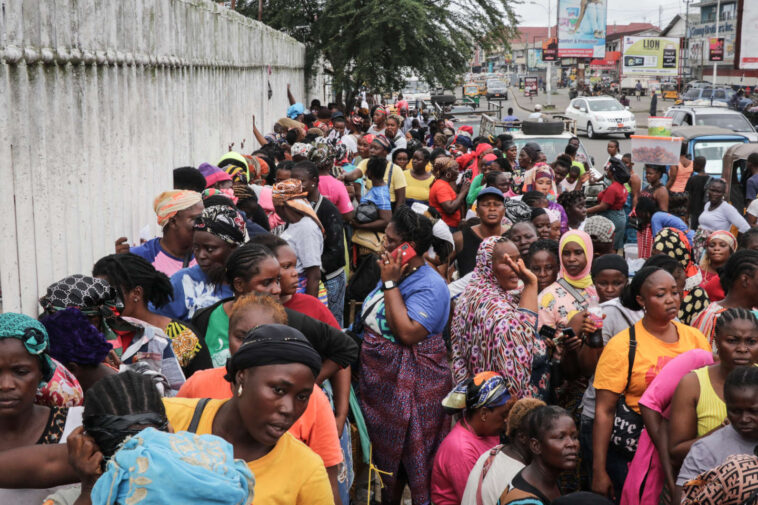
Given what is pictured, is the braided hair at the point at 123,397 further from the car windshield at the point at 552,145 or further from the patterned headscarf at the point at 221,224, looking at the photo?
the car windshield at the point at 552,145

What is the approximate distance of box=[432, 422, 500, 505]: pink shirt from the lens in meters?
4.09

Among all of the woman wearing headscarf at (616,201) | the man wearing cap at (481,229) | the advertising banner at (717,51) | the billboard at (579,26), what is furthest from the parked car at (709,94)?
the man wearing cap at (481,229)

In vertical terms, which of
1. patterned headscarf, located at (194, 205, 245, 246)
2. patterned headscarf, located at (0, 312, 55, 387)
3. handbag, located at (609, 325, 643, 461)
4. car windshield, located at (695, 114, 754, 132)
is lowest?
handbag, located at (609, 325, 643, 461)

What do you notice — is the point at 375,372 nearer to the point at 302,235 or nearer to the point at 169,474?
the point at 302,235

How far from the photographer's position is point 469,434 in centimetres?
418

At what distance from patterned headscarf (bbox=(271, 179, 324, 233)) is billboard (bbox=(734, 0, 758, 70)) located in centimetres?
5126

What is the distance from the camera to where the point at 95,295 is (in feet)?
11.2

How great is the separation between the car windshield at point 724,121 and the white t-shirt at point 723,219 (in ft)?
48.3

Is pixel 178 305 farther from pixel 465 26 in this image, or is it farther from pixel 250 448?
pixel 465 26

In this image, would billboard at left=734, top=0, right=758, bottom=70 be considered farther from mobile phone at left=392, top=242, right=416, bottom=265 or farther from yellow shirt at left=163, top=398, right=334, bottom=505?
yellow shirt at left=163, top=398, right=334, bottom=505

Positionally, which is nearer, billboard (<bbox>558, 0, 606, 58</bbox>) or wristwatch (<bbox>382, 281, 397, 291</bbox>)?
wristwatch (<bbox>382, 281, 397, 291</bbox>)

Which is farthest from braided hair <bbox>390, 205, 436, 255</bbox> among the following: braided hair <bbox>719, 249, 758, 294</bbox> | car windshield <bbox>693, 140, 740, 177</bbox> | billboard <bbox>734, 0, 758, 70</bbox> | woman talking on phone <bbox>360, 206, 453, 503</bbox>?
billboard <bbox>734, 0, 758, 70</bbox>

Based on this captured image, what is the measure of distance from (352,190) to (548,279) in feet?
15.4

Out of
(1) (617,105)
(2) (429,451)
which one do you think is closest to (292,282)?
(2) (429,451)
